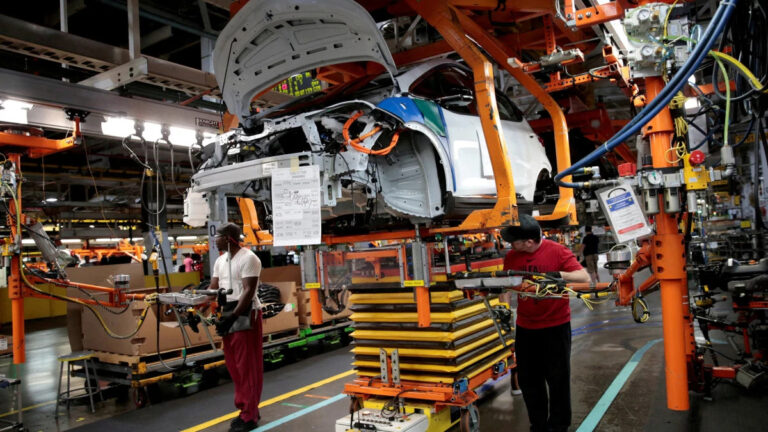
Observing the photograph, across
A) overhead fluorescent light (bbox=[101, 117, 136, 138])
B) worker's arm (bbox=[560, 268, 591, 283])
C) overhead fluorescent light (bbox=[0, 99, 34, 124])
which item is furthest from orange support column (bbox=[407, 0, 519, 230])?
overhead fluorescent light (bbox=[0, 99, 34, 124])

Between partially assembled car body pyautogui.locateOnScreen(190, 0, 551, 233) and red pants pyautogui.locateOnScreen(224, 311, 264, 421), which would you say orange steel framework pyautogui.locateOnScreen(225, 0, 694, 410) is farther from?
red pants pyautogui.locateOnScreen(224, 311, 264, 421)

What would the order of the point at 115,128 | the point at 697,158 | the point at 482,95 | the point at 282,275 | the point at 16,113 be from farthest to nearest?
the point at 282,275 < the point at 115,128 < the point at 16,113 < the point at 482,95 < the point at 697,158

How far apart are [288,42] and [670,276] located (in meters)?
2.97

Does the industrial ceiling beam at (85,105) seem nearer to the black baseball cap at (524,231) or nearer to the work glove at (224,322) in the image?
the work glove at (224,322)

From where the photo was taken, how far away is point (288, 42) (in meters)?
3.77

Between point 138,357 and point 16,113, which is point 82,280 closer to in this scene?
point 138,357

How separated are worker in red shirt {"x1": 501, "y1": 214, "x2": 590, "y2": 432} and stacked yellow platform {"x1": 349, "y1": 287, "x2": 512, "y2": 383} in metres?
0.22

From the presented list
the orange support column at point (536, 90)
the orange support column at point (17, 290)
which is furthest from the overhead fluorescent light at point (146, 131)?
the orange support column at point (536, 90)

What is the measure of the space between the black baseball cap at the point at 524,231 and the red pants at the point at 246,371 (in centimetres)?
240

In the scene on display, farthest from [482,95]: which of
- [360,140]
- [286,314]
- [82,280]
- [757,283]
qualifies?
[82,280]

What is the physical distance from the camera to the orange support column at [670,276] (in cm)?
307

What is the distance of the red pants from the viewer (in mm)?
4441

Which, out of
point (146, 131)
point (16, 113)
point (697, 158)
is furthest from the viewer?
point (146, 131)

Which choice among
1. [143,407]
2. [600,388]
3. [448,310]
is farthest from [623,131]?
[143,407]
